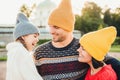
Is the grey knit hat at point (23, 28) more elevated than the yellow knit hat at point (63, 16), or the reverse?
the yellow knit hat at point (63, 16)

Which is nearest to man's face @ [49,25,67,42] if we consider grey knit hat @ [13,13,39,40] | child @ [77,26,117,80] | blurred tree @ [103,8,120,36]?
A: child @ [77,26,117,80]

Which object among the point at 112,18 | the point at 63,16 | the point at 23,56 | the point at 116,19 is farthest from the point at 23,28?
the point at 112,18

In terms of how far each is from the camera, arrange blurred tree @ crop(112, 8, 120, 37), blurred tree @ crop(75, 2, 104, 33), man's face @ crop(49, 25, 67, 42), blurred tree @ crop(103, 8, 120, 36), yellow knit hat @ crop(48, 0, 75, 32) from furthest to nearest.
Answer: blurred tree @ crop(75, 2, 104, 33), blurred tree @ crop(103, 8, 120, 36), blurred tree @ crop(112, 8, 120, 37), yellow knit hat @ crop(48, 0, 75, 32), man's face @ crop(49, 25, 67, 42)

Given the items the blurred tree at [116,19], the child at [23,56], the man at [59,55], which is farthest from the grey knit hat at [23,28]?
the blurred tree at [116,19]

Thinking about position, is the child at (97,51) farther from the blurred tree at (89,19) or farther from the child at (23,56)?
the blurred tree at (89,19)

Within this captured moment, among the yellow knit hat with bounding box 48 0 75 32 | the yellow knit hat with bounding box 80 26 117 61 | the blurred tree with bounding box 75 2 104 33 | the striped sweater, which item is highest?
the yellow knit hat with bounding box 48 0 75 32

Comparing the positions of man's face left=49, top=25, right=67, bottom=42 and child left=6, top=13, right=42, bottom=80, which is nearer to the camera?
man's face left=49, top=25, right=67, bottom=42

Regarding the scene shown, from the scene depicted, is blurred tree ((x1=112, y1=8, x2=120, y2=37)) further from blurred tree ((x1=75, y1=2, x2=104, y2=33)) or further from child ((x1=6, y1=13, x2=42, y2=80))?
child ((x1=6, y1=13, x2=42, y2=80))

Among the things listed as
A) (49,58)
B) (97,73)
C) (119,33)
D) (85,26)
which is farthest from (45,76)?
(85,26)

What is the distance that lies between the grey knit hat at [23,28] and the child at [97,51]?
35.8 inches

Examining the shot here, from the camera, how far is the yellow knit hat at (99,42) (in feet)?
15.1

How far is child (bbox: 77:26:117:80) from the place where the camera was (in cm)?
456

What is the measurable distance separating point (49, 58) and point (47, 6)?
7470 centimetres

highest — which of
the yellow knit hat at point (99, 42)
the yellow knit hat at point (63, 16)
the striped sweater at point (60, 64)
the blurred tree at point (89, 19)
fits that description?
the yellow knit hat at point (63, 16)
